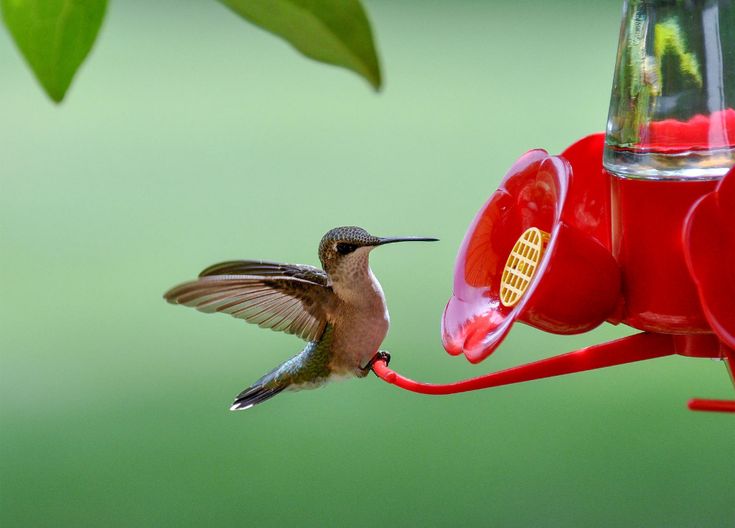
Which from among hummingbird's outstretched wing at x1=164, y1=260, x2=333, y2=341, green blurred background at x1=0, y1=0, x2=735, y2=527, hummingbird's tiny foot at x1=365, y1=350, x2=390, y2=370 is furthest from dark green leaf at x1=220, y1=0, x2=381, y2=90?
green blurred background at x1=0, y1=0, x2=735, y2=527

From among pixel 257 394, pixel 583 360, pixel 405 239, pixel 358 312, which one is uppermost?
pixel 405 239

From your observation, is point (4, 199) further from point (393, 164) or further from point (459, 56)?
point (459, 56)

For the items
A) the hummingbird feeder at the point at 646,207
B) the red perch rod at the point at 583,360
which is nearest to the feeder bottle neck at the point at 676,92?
the hummingbird feeder at the point at 646,207

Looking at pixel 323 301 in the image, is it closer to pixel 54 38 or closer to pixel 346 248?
pixel 346 248

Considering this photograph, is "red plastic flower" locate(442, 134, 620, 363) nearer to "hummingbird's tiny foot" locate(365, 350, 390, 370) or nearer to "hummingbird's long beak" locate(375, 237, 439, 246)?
"hummingbird's long beak" locate(375, 237, 439, 246)

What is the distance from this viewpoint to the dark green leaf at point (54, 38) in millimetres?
756

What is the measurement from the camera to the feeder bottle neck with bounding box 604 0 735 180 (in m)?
1.64

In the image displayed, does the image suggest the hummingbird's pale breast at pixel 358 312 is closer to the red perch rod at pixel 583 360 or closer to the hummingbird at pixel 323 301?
the hummingbird at pixel 323 301

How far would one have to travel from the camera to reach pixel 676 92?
1.68m

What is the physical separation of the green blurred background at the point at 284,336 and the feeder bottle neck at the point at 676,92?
4515 millimetres

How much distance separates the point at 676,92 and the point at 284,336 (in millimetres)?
8846

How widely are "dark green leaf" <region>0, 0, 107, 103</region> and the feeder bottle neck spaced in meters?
1.07

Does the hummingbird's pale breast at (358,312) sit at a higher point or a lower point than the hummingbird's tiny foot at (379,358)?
higher

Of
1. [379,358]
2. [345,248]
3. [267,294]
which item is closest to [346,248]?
[345,248]
